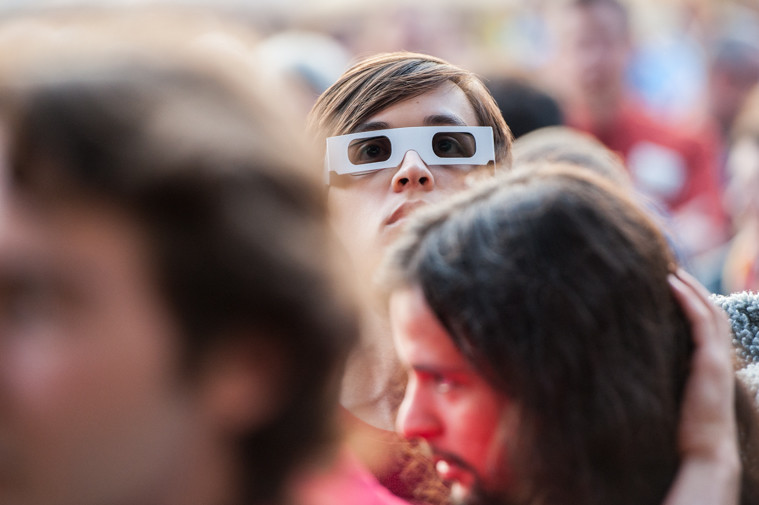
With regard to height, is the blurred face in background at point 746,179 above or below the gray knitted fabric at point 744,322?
below

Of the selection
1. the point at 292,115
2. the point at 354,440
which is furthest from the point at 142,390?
the point at 354,440

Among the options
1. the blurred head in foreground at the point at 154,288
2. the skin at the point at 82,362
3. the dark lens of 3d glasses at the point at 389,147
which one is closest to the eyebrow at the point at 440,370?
the blurred head in foreground at the point at 154,288

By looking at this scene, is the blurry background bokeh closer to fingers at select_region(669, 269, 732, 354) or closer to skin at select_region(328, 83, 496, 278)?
skin at select_region(328, 83, 496, 278)

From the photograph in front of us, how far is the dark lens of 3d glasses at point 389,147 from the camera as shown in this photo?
5.94 ft

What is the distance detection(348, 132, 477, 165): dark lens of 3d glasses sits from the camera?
1.81 m

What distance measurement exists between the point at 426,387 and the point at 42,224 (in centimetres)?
58

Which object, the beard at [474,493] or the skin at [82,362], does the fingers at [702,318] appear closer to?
the beard at [474,493]

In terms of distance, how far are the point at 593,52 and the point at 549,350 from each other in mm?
3373

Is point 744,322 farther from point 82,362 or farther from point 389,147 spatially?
point 82,362

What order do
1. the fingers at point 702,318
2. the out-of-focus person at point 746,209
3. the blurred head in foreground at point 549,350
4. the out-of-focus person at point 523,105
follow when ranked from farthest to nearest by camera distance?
the out-of-focus person at point 746,209 → the out-of-focus person at point 523,105 → the fingers at point 702,318 → the blurred head in foreground at point 549,350

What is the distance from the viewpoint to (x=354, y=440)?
58.2 inches

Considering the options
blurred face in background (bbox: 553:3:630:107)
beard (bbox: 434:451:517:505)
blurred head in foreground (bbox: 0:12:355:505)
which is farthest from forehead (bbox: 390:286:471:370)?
blurred face in background (bbox: 553:3:630:107)

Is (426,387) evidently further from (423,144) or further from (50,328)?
(423,144)

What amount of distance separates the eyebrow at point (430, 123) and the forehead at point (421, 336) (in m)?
0.61
